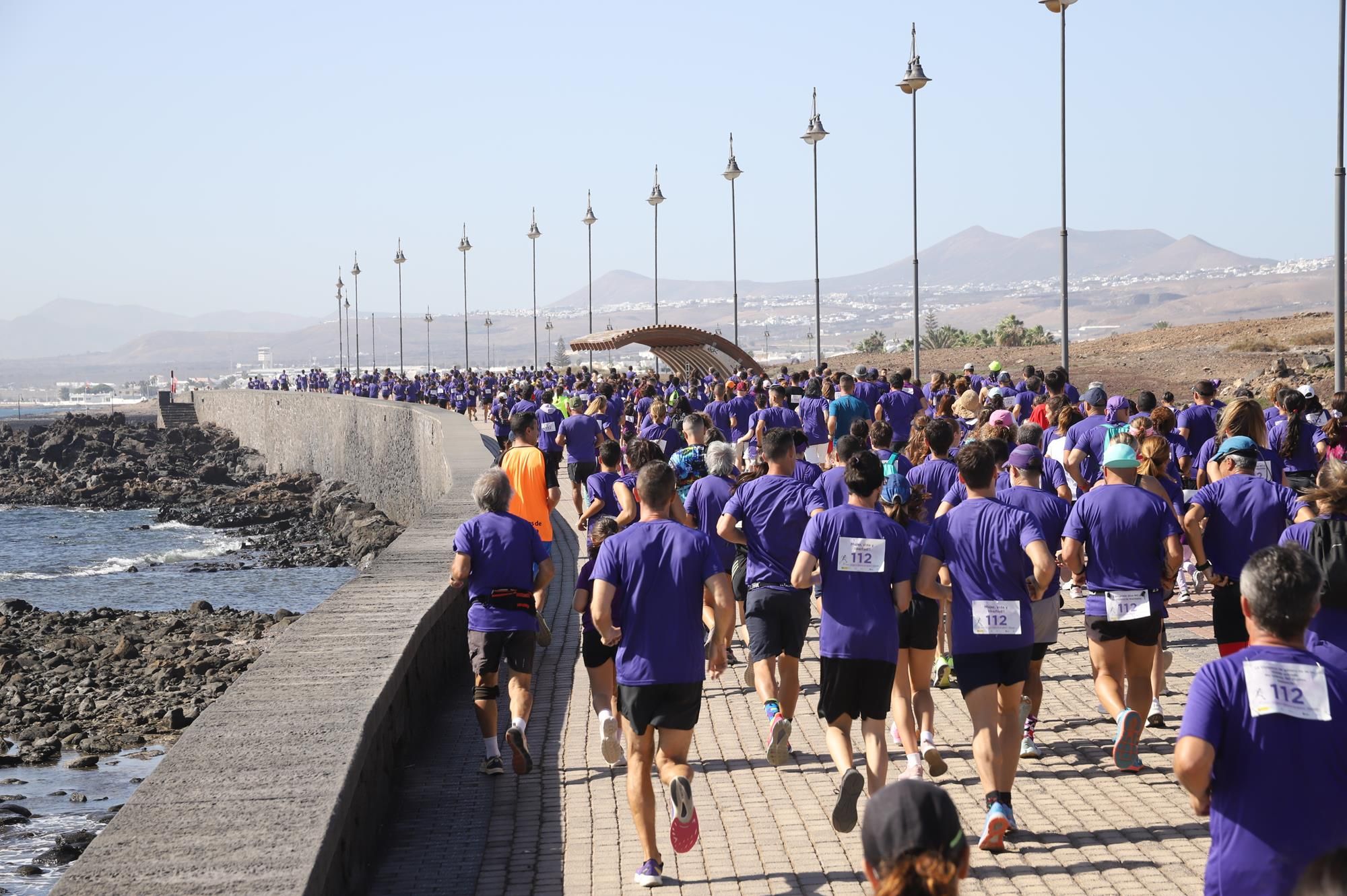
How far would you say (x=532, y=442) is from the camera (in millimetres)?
11633

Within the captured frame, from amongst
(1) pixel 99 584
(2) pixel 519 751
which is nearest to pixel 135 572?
(1) pixel 99 584

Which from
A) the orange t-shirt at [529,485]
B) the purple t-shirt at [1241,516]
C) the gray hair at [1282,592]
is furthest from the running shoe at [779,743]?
the orange t-shirt at [529,485]

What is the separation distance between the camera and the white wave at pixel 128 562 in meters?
42.7

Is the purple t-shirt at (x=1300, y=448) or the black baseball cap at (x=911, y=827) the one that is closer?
the black baseball cap at (x=911, y=827)

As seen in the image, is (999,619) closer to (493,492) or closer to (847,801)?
(847,801)

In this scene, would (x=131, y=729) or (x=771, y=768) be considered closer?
(x=771, y=768)

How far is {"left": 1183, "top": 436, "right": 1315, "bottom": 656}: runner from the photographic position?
815 centimetres

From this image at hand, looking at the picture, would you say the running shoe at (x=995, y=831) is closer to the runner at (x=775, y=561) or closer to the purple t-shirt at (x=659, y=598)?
the purple t-shirt at (x=659, y=598)

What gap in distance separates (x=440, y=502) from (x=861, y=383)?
6.07 metres

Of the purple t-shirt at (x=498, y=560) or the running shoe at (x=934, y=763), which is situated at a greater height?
the purple t-shirt at (x=498, y=560)

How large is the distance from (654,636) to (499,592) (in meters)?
2.22

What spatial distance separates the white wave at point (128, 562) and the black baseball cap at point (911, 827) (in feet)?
137

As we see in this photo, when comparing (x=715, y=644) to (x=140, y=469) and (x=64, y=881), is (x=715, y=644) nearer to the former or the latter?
(x=64, y=881)

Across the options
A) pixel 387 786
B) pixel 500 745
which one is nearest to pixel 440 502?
pixel 500 745
